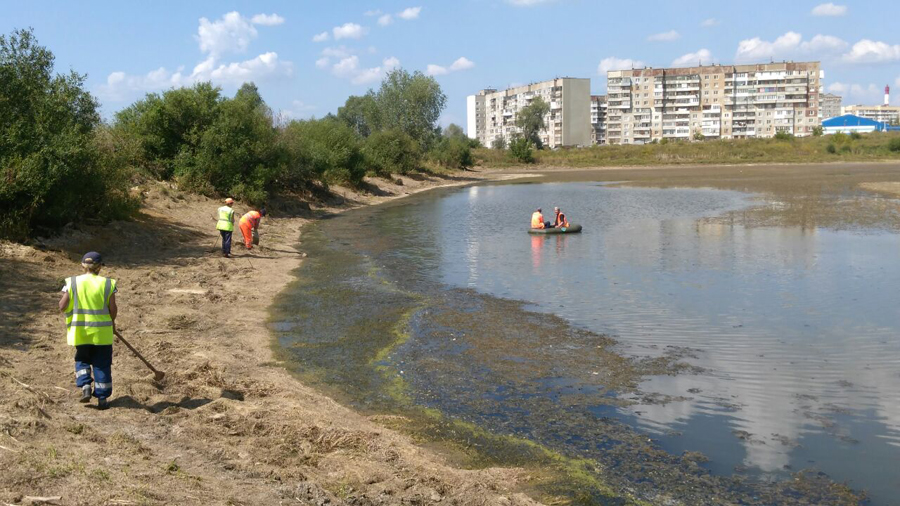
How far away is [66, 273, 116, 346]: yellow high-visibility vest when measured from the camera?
8602 mm

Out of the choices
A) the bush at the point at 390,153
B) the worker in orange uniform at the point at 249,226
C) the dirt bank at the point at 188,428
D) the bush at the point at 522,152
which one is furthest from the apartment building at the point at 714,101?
the dirt bank at the point at 188,428

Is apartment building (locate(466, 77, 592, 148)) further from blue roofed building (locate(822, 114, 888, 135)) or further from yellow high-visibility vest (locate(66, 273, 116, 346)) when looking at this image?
yellow high-visibility vest (locate(66, 273, 116, 346))

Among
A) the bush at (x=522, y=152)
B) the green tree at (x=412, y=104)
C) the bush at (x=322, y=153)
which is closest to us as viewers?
the bush at (x=322, y=153)

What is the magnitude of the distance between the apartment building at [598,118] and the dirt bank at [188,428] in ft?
491

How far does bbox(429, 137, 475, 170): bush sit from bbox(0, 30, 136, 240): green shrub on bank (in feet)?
212

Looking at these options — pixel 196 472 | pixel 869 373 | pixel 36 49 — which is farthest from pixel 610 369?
pixel 36 49

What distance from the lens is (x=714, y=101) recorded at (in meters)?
152

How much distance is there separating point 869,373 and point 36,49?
22.2 metres

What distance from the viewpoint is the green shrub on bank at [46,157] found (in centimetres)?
1794

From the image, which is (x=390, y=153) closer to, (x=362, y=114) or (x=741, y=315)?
(x=362, y=114)

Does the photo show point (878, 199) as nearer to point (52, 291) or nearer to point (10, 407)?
point (52, 291)

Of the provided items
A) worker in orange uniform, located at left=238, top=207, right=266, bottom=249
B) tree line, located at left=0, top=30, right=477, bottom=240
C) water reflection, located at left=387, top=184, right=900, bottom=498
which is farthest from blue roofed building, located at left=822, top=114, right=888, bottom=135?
worker in orange uniform, located at left=238, top=207, right=266, bottom=249

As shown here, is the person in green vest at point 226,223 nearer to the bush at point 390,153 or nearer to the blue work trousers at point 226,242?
the blue work trousers at point 226,242

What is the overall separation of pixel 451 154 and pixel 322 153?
4928 cm
